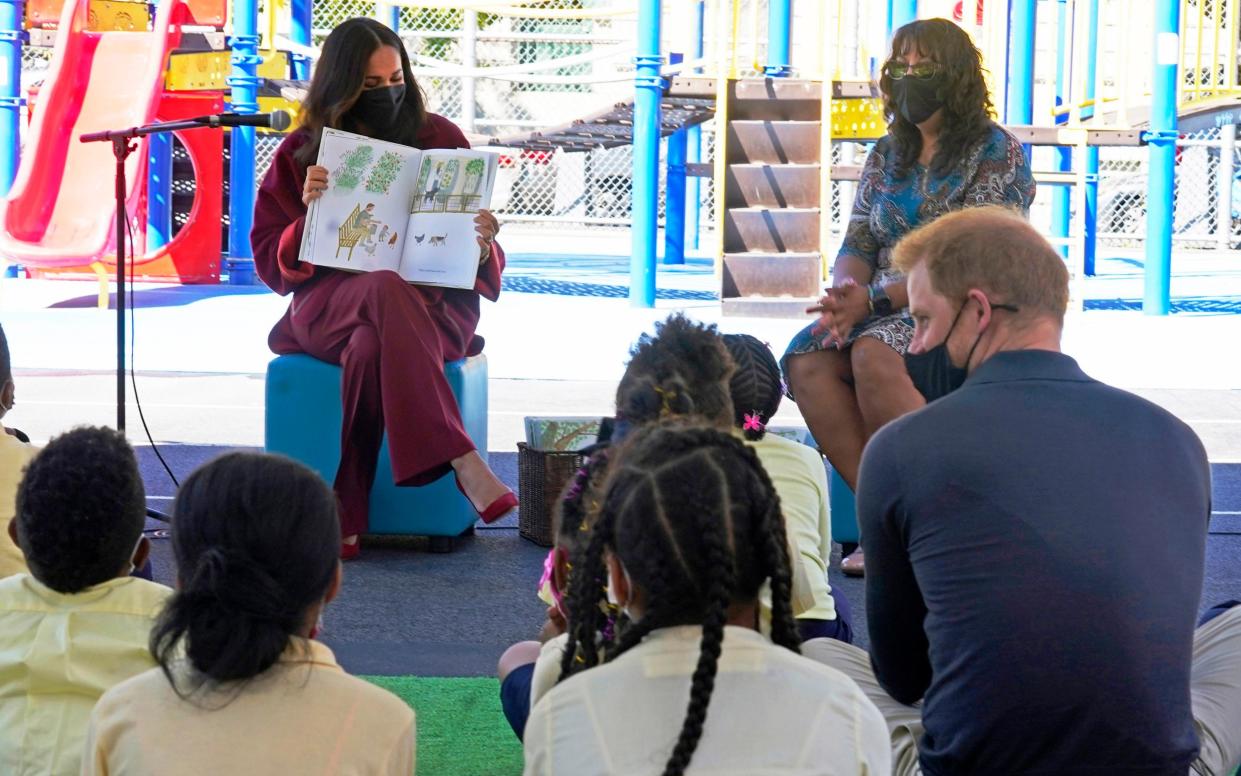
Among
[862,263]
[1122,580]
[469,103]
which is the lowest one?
[1122,580]

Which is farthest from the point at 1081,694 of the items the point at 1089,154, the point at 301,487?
the point at 1089,154

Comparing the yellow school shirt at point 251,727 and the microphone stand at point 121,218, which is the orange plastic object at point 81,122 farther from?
the yellow school shirt at point 251,727

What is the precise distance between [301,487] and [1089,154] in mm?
14130

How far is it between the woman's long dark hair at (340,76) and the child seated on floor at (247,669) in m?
2.72

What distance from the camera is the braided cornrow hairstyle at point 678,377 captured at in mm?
2561

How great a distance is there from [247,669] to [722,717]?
0.52 m

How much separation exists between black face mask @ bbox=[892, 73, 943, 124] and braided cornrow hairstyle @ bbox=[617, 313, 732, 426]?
4.99 ft

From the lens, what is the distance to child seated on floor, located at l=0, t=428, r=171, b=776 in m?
2.04

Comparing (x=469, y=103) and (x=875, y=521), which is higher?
(x=469, y=103)

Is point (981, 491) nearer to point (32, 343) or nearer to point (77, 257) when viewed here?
point (32, 343)

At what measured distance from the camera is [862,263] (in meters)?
4.20

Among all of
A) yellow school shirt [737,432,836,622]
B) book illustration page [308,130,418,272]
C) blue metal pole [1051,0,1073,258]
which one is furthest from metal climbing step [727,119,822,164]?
yellow school shirt [737,432,836,622]

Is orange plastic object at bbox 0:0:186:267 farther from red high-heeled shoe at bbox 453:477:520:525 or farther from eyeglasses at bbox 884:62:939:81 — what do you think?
eyeglasses at bbox 884:62:939:81

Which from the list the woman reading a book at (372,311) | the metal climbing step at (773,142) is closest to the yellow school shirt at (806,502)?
the woman reading a book at (372,311)
